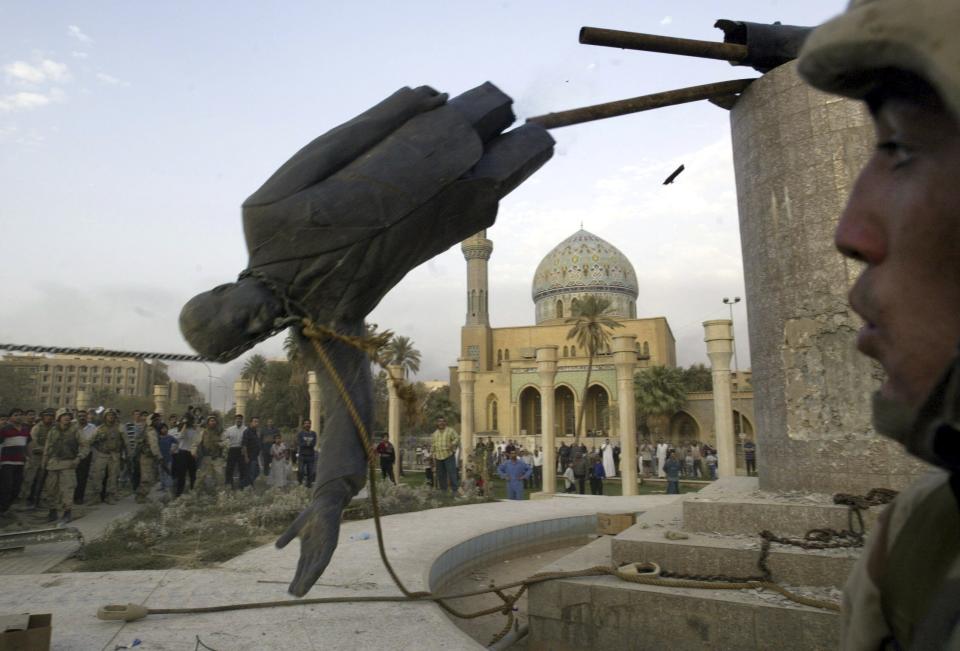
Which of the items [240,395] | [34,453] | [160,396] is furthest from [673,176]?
[160,396]

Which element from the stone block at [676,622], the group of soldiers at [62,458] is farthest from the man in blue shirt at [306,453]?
the stone block at [676,622]

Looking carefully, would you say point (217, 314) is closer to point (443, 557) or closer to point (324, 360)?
point (324, 360)

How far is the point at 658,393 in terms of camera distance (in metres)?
42.2

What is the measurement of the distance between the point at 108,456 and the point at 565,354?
143 feet

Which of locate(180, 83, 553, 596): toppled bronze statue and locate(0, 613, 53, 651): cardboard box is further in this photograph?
locate(0, 613, 53, 651): cardboard box

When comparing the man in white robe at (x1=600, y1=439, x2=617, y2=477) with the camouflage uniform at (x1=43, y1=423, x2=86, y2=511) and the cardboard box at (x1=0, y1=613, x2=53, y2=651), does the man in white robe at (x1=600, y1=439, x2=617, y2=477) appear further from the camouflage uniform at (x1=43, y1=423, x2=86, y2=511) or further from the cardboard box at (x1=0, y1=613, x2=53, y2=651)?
the cardboard box at (x1=0, y1=613, x2=53, y2=651)

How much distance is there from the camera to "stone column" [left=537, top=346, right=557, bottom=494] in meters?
19.3

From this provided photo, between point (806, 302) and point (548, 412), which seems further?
point (548, 412)

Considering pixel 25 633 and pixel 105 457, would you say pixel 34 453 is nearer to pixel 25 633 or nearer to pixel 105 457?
pixel 105 457

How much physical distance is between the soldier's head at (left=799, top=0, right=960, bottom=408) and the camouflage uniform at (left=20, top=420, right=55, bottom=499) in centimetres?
1380

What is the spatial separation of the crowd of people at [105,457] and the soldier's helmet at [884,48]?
→ 486 inches

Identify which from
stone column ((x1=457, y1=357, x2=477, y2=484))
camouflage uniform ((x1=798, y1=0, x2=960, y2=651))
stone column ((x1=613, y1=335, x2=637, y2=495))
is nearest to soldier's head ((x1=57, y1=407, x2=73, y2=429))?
camouflage uniform ((x1=798, y1=0, x2=960, y2=651))

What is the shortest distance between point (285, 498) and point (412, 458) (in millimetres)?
30847

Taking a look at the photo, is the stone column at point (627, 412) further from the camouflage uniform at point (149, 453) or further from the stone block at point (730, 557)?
the stone block at point (730, 557)
